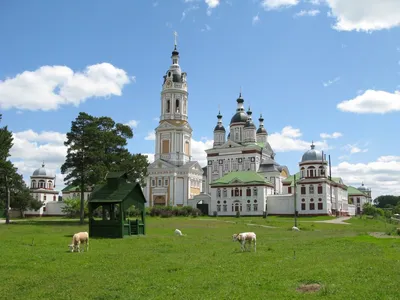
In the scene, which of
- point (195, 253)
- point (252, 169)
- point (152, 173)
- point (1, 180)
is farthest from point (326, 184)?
point (195, 253)

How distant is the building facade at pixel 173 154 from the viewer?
96188 millimetres

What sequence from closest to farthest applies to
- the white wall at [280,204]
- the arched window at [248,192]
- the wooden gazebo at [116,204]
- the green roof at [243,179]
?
→ 1. the wooden gazebo at [116,204]
2. the white wall at [280,204]
3. the green roof at [243,179]
4. the arched window at [248,192]

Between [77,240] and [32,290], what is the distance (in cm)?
930

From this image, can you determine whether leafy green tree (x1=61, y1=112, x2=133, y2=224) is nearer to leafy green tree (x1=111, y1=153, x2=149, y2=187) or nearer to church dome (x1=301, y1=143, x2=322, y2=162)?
leafy green tree (x1=111, y1=153, x2=149, y2=187)

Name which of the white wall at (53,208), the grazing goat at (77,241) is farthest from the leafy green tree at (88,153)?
the white wall at (53,208)

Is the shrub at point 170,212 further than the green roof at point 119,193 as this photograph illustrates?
Yes

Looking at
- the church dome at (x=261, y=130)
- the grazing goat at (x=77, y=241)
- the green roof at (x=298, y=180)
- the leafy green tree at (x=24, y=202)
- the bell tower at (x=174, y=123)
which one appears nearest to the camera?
the grazing goat at (x=77, y=241)

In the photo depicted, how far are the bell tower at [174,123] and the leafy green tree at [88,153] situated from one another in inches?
1623

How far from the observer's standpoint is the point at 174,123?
99.5m

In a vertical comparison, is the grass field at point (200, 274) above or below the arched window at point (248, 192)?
below

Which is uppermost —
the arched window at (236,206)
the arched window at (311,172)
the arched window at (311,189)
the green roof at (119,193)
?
the arched window at (311,172)

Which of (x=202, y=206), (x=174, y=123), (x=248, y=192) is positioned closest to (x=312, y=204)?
(x=248, y=192)

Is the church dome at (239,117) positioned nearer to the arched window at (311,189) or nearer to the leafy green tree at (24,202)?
the arched window at (311,189)

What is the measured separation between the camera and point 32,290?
13.0m
